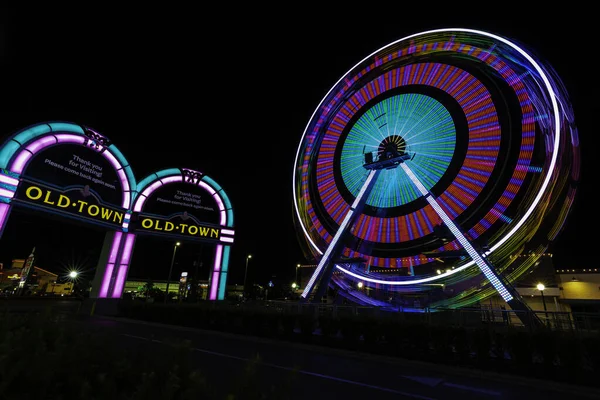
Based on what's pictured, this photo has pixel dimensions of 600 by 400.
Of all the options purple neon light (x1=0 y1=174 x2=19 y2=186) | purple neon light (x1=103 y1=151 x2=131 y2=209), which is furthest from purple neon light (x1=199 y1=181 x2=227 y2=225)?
purple neon light (x1=0 y1=174 x2=19 y2=186)

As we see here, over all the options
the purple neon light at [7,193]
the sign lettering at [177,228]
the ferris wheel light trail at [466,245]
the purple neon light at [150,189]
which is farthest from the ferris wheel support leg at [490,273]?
the purple neon light at [7,193]

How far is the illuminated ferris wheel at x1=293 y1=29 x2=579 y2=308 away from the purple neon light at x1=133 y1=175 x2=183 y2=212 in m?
10.5

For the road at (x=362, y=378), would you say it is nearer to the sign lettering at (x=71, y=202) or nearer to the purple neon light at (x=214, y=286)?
the sign lettering at (x=71, y=202)

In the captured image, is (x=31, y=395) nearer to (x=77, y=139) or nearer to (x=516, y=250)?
(x=516, y=250)

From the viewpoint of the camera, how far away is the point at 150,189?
2441cm

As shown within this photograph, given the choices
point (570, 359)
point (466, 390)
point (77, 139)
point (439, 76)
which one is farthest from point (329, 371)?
point (77, 139)

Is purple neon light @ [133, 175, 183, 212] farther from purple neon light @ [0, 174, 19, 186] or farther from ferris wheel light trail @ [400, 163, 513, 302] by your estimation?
ferris wheel light trail @ [400, 163, 513, 302]

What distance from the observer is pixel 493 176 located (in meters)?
15.7

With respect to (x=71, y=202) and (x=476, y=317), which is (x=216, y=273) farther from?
(x=476, y=317)

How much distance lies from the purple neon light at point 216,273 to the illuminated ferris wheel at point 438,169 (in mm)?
8437

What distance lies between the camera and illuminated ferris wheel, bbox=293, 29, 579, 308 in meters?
14.1

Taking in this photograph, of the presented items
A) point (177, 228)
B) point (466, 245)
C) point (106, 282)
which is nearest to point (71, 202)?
point (106, 282)

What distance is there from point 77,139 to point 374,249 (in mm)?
20175

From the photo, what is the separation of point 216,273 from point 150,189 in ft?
27.8
